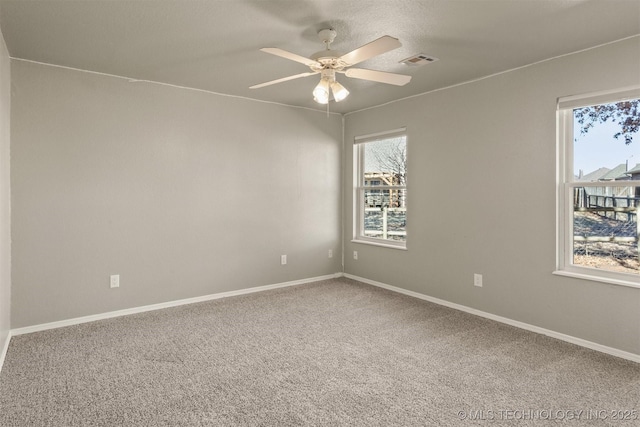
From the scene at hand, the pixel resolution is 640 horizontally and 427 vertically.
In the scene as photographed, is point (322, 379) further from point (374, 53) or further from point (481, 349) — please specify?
point (374, 53)

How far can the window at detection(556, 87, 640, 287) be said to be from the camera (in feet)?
9.46

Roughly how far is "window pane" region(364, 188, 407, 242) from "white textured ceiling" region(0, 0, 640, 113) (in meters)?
1.72

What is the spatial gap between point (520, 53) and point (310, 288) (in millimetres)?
3317

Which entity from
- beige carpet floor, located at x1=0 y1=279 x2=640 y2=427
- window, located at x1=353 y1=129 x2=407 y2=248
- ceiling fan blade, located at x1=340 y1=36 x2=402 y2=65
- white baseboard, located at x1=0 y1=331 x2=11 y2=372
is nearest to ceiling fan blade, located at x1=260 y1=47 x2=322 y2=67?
ceiling fan blade, located at x1=340 y1=36 x2=402 y2=65

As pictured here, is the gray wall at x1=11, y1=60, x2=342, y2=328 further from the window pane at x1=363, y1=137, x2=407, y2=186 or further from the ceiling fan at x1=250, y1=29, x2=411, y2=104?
the ceiling fan at x1=250, y1=29, x2=411, y2=104

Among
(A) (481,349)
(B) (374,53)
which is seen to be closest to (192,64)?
(B) (374,53)

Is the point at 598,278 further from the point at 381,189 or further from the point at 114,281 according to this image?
the point at 114,281

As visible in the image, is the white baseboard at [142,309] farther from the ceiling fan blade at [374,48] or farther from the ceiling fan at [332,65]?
the ceiling fan blade at [374,48]

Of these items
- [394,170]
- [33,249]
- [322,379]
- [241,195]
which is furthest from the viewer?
[394,170]

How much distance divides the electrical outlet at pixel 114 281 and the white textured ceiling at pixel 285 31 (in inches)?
76.4

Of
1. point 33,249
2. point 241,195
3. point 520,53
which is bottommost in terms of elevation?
point 33,249

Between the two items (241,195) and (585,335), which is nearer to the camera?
(585,335)

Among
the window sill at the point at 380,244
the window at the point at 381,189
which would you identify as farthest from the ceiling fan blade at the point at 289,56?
the window sill at the point at 380,244

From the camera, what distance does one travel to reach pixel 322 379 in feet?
8.17
